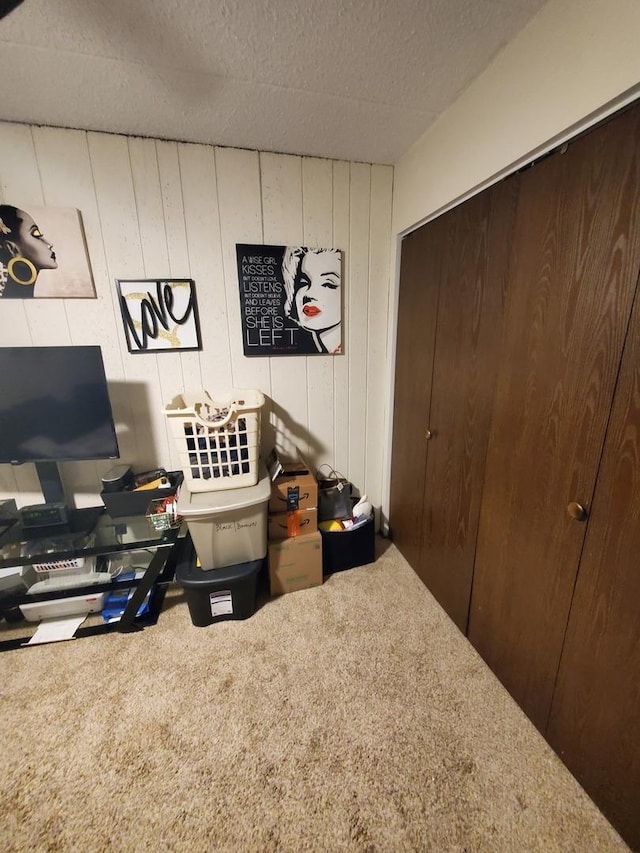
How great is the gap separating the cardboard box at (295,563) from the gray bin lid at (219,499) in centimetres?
37

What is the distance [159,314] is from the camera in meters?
1.71

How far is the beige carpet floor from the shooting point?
3.07 ft

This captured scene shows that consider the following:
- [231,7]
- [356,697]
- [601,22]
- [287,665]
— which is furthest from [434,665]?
[231,7]

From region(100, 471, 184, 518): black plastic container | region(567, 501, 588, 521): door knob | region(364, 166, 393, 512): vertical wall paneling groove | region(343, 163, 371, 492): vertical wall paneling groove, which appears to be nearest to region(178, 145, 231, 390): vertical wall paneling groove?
region(100, 471, 184, 518): black plastic container

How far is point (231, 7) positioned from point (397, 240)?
1164mm

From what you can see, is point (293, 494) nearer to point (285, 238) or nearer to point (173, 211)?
point (285, 238)

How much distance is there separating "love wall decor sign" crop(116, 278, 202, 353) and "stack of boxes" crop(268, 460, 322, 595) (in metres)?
0.90

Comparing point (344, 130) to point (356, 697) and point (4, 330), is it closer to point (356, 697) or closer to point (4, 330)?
point (4, 330)

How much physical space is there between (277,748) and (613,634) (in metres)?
1.14

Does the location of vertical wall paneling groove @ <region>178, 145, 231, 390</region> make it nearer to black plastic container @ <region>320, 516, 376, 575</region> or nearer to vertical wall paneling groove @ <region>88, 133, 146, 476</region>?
vertical wall paneling groove @ <region>88, 133, 146, 476</region>

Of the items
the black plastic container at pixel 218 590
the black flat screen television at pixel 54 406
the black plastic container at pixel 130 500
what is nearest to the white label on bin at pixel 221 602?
the black plastic container at pixel 218 590

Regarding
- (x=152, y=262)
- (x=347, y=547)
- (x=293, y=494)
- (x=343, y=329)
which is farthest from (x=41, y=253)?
(x=347, y=547)

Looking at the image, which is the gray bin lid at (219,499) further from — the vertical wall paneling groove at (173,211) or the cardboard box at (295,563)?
the vertical wall paneling groove at (173,211)

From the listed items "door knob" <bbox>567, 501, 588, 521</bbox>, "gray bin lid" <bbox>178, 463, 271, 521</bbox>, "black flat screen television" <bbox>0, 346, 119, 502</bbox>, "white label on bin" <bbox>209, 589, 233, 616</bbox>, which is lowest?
"white label on bin" <bbox>209, 589, 233, 616</bbox>
